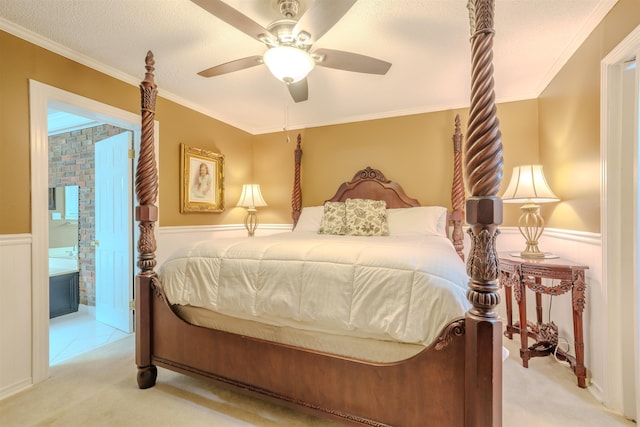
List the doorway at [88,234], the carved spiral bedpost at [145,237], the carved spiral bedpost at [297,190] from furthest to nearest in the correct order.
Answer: the carved spiral bedpost at [297,190] → the doorway at [88,234] → the carved spiral bedpost at [145,237]

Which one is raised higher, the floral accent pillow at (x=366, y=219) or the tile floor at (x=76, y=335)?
the floral accent pillow at (x=366, y=219)

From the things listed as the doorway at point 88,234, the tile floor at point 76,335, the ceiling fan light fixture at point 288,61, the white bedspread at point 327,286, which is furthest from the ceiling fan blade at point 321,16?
the tile floor at point 76,335

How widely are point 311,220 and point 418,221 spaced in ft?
3.88

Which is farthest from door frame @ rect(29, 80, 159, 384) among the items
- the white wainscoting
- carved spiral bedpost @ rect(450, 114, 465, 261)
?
carved spiral bedpost @ rect(450, 114, 465, 261)

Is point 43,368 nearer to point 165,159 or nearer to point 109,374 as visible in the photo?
point 109,374

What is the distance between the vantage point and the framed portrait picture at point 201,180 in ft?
10.7

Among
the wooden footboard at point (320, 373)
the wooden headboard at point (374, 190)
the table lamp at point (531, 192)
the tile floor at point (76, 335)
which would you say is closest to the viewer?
the wooden footboard at point (320, 373)

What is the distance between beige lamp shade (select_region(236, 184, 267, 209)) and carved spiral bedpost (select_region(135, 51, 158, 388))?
6.29 ft

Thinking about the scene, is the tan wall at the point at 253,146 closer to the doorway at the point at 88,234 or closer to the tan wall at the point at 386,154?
the tan wall at the point at 386,154

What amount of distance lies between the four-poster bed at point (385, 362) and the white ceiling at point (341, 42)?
47cm

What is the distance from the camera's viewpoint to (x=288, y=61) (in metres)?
1.71

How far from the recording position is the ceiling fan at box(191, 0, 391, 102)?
146 cm

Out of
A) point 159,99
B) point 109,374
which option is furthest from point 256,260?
point 159,99

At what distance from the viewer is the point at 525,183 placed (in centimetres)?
234
